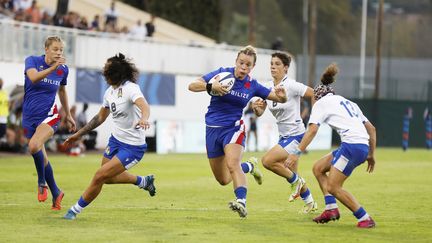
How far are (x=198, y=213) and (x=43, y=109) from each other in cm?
277

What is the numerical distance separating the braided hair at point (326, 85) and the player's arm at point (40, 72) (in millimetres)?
3628

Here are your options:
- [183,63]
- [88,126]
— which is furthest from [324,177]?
[183,63]

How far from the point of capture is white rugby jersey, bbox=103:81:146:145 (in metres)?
14.2

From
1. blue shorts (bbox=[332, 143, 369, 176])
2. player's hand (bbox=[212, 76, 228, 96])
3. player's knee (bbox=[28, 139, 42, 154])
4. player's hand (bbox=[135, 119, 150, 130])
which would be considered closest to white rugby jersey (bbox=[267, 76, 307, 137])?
player's hand (bbox=[212, 76, 228, 96])

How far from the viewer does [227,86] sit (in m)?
14.7

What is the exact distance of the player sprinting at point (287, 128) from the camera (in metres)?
16.6

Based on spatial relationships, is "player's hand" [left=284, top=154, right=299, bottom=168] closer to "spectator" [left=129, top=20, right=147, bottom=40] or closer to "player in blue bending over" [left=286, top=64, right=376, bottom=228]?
"player in blue bending over" [left=286, top=64, right=376, bottom=228]

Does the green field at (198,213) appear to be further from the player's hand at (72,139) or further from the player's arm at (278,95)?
the player's arm at (278,95)

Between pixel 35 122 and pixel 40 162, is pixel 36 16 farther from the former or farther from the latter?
pixel 40 162

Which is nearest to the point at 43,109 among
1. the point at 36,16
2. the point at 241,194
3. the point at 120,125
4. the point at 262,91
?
the point at 120,125

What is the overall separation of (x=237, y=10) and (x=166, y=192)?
8213cm

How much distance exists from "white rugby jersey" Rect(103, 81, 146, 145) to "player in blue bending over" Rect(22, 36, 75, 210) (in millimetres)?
1827

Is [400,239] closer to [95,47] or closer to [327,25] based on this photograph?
[95,47]

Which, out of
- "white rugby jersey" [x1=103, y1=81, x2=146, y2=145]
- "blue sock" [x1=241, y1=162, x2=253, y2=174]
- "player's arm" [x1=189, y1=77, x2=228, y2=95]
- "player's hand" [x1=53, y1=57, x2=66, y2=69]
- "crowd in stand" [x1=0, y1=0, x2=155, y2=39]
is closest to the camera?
"white rugby jersey" [x1=103, y1=81, x2=146, y2=145]
